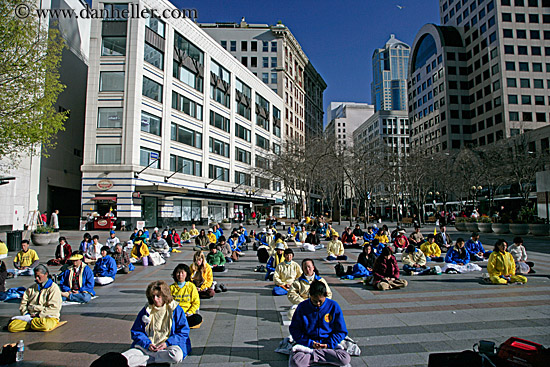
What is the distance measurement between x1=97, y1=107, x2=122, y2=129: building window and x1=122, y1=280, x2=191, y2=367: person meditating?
30053mm

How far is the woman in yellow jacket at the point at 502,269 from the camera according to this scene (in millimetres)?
9227

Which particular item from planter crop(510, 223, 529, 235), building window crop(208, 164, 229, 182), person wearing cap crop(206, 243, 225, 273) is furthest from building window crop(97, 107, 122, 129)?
planter crop(510, 223, 529, 235)

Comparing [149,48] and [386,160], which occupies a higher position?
[149,48]

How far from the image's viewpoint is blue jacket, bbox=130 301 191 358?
4.57m

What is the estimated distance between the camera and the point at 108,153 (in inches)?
1226

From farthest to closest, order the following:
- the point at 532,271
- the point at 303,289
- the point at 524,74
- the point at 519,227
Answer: the point at 524,74 < the point at 519,227 < the point at 532,271 < the point at 303,289

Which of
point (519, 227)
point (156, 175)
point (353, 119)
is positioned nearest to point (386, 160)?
point (519, 227)

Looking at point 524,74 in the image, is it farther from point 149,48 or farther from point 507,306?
Answer: point 507,306

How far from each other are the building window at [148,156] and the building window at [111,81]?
591 cm

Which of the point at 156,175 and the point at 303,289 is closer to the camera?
the point at 303,289

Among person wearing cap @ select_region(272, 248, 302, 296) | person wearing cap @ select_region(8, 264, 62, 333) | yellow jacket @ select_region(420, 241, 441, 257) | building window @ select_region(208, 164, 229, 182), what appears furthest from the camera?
building window @ select_region(208, 164, 229, 182)

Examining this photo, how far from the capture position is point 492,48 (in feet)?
207

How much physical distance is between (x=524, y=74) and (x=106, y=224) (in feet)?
231

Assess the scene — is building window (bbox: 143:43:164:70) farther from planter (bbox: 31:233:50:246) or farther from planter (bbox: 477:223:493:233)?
planter (bbox: 477:223:493:233)
